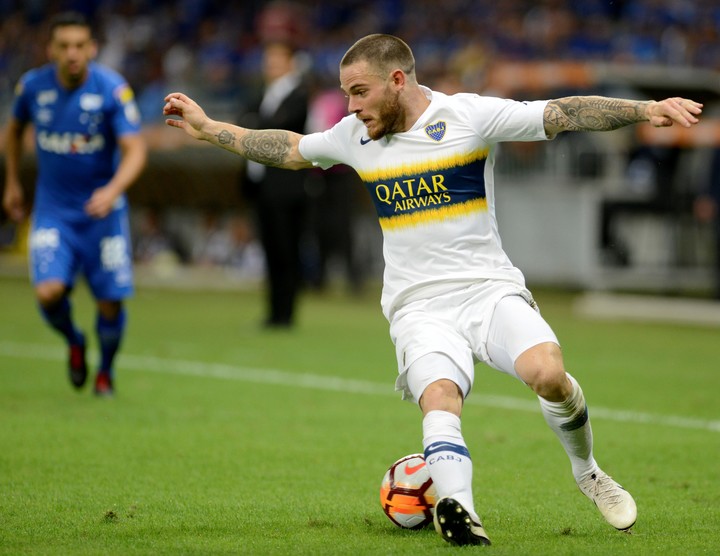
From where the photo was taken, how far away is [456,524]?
4.74 meters

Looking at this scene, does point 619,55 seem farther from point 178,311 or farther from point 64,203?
point 64,203

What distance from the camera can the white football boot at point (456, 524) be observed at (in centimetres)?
474

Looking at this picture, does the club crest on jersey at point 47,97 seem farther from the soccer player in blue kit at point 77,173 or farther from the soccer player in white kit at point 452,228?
the soccer player in white kit at point 452,228

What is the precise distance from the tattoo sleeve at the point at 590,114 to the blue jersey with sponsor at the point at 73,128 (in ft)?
14.2

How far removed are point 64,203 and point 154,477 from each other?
10.2 feet

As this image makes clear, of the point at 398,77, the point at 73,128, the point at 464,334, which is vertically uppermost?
the point at 398,77

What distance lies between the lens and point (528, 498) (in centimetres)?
605

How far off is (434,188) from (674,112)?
3.30ft

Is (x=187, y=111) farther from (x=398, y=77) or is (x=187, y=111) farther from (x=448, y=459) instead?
(x=448, y=459)

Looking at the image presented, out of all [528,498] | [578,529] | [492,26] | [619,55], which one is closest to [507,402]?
[528,498]

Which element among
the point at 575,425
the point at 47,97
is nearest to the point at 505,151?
the point at 47,97

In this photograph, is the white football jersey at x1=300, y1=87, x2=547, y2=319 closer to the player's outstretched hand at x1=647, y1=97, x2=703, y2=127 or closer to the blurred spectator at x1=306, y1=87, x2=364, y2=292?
the player's outstretched hand at x1=647, y1=97, x2=703, y2=127

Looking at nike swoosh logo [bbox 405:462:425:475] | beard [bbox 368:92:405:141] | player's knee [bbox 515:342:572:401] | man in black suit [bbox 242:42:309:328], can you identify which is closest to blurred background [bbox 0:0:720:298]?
man in black suit [bbox 242:42:309:328]

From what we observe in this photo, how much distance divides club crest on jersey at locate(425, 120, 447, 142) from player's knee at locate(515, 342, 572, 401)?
3.17ft
